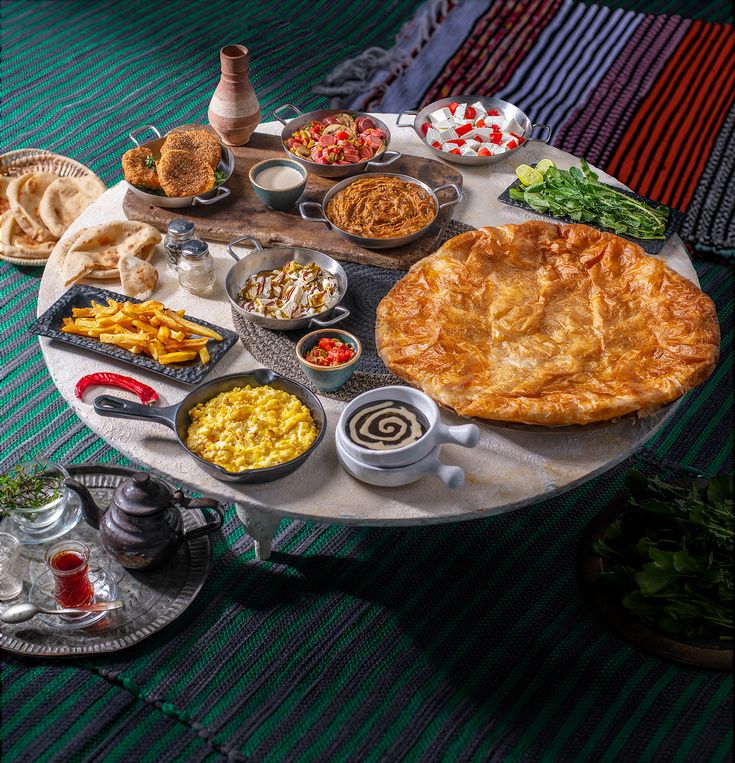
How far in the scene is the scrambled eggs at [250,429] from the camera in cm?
269

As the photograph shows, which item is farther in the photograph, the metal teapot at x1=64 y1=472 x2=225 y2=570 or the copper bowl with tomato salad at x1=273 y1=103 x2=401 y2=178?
the copper bowl with tomato salad at x1=273 y1=103 x2=401 y2=178

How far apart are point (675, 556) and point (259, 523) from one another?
1.52m

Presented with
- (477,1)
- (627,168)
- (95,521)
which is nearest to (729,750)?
(95,521)

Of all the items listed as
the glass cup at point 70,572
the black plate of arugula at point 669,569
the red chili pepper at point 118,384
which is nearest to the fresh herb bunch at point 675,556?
the black plate of arugula at point 669,569

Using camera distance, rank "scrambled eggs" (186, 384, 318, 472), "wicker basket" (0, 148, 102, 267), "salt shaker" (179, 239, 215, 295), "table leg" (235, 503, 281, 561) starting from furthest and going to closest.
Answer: "wicker basket" (0, 148, 102, 267), "salt shaker" (179, 239, 215, 295), "table leg" (235, 503, 281, 561), "scrambled eggs" (186, 384, 318, 472)

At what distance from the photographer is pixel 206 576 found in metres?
3.33

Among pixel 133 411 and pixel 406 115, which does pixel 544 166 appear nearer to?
pixel 406 115

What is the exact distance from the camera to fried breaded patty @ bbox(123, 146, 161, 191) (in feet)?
11.9

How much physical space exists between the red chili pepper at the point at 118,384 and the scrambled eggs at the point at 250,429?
0.62 ft

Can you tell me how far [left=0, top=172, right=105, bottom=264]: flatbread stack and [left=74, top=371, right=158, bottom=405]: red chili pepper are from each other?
1.87 m

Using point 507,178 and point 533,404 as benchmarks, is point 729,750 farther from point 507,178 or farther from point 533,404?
point 507,178

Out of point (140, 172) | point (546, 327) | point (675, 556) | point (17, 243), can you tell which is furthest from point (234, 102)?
point (675, 556)

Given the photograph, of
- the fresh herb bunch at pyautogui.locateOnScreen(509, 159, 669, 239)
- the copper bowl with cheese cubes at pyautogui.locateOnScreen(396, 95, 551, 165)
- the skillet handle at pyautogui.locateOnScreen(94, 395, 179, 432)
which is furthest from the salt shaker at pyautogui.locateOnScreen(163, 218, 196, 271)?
the fresh herb bunch at pyautogui.locateOnScreen(509, 159, 669, 239)

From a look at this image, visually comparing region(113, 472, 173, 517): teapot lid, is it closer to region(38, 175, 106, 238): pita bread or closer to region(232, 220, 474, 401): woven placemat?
region(232, 220, 474, 401): woven placemat
